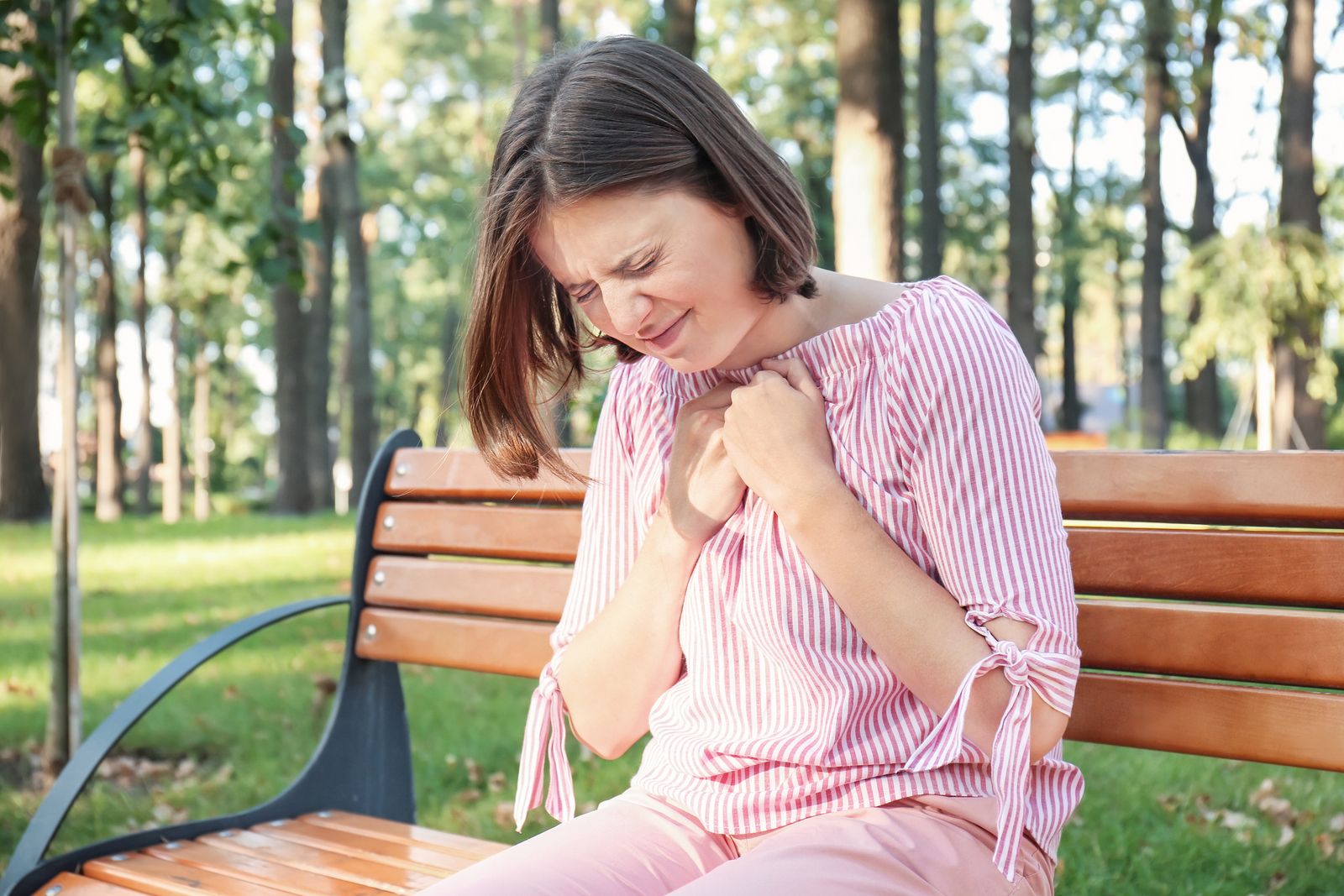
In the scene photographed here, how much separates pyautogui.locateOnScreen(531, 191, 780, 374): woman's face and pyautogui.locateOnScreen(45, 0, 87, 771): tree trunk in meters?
2.83

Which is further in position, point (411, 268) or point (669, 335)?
point (411, 268)

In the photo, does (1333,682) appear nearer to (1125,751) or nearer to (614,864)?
(614,864)

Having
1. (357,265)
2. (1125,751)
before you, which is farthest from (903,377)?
(357,265)

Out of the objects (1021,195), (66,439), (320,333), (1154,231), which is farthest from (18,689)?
(1154,231)

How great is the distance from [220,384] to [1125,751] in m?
38.2

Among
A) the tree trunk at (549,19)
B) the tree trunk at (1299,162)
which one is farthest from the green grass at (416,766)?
the tree trunk at (1299,162)

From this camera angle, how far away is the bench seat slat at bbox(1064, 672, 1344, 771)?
2.02 metres

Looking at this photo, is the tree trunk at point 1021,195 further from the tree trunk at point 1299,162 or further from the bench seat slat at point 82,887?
the bench seat slat at point 82,887

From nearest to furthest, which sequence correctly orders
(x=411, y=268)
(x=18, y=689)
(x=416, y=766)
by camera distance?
1. (x=416, y=766)
2. (x=18, y=689)
3. (x=411, y=268)

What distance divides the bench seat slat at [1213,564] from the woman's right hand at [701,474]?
691 millimetres

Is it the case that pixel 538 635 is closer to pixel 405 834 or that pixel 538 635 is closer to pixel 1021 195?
pixel 405 834

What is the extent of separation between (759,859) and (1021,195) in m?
14.6

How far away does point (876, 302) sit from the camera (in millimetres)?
1950

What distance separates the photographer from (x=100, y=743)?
2.63 meters
